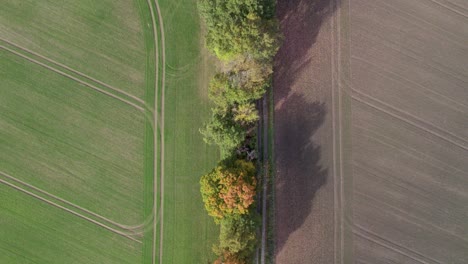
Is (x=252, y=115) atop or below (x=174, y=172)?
atop

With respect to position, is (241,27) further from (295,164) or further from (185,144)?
(295,164)

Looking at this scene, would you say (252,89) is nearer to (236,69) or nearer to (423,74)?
(236,69)

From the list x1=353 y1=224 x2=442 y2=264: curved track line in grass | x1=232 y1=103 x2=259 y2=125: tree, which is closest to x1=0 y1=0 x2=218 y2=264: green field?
x1=232 y1=103 x2=259 y2=125: tree

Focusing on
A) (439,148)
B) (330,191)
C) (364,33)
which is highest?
(364,33)

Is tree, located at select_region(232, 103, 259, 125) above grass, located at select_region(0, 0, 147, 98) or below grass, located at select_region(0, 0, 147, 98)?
above

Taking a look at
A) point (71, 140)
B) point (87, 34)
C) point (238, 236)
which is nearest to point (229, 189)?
point (238, 236)

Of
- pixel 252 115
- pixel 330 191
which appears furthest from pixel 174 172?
pixel 330 191

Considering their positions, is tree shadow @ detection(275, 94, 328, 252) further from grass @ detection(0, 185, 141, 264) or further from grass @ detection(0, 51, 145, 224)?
grass @ detection(0, 185, 141, 264)
